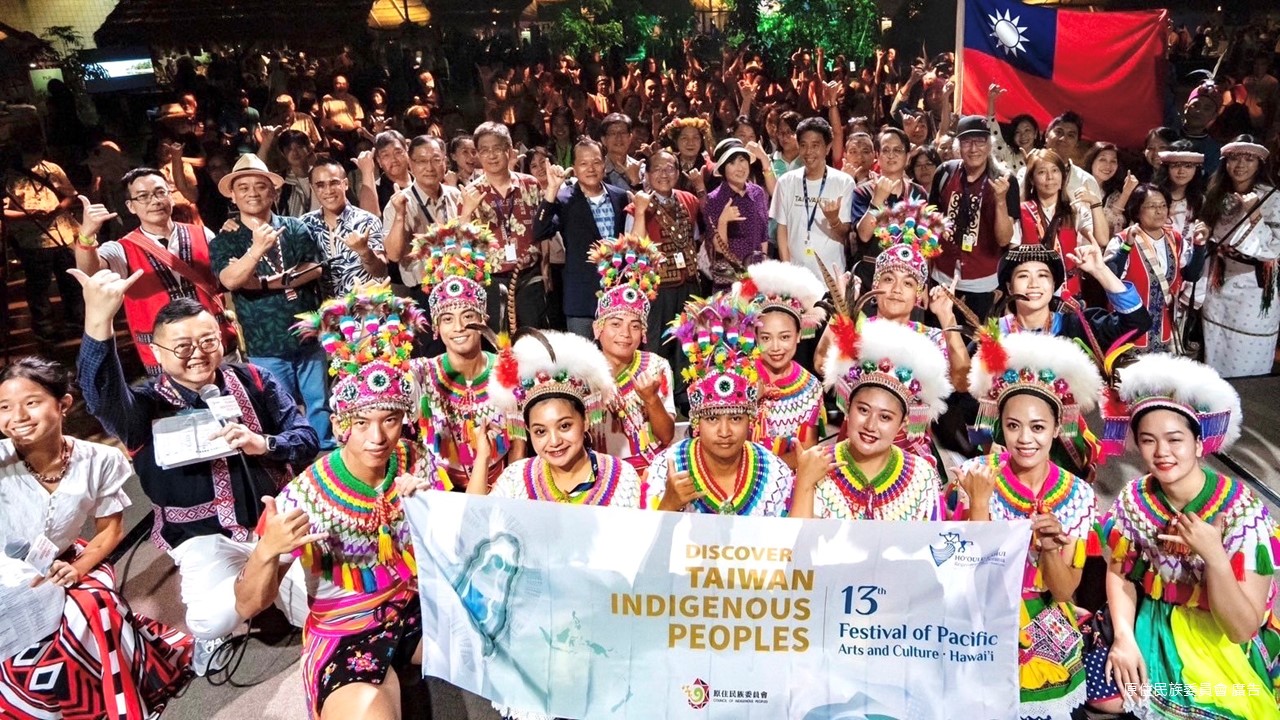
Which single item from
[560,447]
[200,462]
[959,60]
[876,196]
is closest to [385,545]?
[560,447]

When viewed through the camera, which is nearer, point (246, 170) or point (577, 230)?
point (246, 170)

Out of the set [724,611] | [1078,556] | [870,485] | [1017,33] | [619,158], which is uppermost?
[1017,33]

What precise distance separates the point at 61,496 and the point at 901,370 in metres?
3.25

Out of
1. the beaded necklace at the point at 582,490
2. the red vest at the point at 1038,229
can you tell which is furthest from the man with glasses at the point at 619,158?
the beaded necklace at the point at 582,490

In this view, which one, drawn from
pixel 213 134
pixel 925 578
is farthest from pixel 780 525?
pixel 213 134

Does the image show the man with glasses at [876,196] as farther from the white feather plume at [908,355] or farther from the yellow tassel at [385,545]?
→ the yellow tassel at [385,545]

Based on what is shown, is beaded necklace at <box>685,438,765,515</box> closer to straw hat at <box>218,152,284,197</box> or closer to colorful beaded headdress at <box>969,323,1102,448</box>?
colorful beaded headdress at <box>969,323,1102,448</box>

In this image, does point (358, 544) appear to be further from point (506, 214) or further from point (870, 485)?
point (506, 214)

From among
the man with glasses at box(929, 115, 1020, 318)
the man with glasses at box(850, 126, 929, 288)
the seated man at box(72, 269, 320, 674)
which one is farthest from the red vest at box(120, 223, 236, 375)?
the man with glasses at box(929, 115, 1020, 318)

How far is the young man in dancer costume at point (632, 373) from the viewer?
3923 mm

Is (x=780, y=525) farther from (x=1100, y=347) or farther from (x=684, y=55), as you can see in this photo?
(x=684, y=55)

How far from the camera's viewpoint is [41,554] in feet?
9.86

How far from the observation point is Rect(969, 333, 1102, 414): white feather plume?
3162mm

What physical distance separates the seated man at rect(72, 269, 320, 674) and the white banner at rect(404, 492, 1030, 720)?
1004mm
